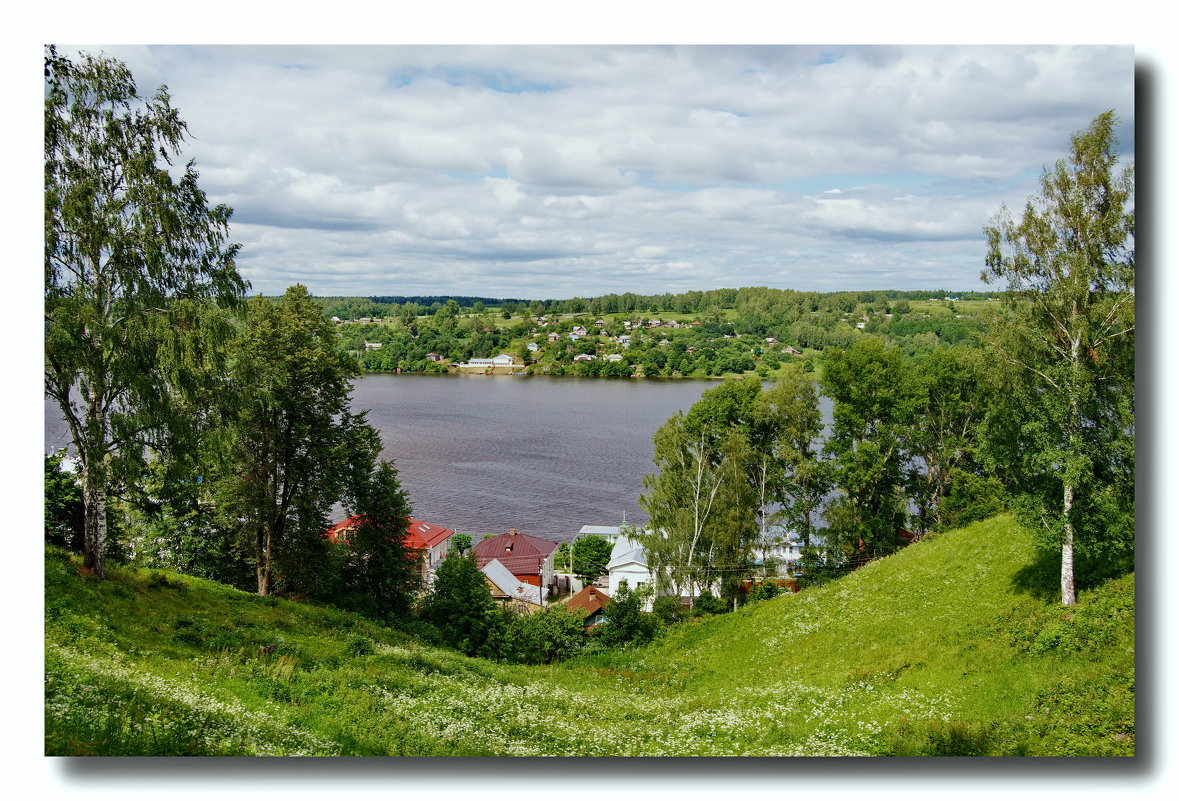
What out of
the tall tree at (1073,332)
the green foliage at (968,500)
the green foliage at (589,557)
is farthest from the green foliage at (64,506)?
the green foliage at (589,557)

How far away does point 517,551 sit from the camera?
83.7 feet

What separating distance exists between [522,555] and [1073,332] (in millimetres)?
20841

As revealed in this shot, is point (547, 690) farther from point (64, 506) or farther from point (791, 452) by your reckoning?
point (791, 452)

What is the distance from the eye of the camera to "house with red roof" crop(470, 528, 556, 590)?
24891mm

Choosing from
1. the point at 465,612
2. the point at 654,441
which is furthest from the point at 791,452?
the point at 465,612

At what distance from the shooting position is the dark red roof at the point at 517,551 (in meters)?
24.9

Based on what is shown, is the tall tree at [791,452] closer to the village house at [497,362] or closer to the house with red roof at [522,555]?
the house with red roof at [522,555]

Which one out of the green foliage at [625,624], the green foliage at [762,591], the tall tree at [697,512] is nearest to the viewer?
the green foliage at [625,624]

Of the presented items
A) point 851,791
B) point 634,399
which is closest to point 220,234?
point 851,791

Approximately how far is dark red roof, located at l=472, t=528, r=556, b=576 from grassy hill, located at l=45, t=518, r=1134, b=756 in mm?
16204

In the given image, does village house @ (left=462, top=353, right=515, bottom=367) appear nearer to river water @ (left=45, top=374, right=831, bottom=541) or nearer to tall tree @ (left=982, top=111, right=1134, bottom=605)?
river water @ (left=45, top=374, right=831, bottom=541)

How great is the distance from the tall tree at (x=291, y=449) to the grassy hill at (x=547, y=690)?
2570 mm

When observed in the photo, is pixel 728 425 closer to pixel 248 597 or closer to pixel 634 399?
pixel 248 597

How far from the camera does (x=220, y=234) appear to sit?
7.33 meters
